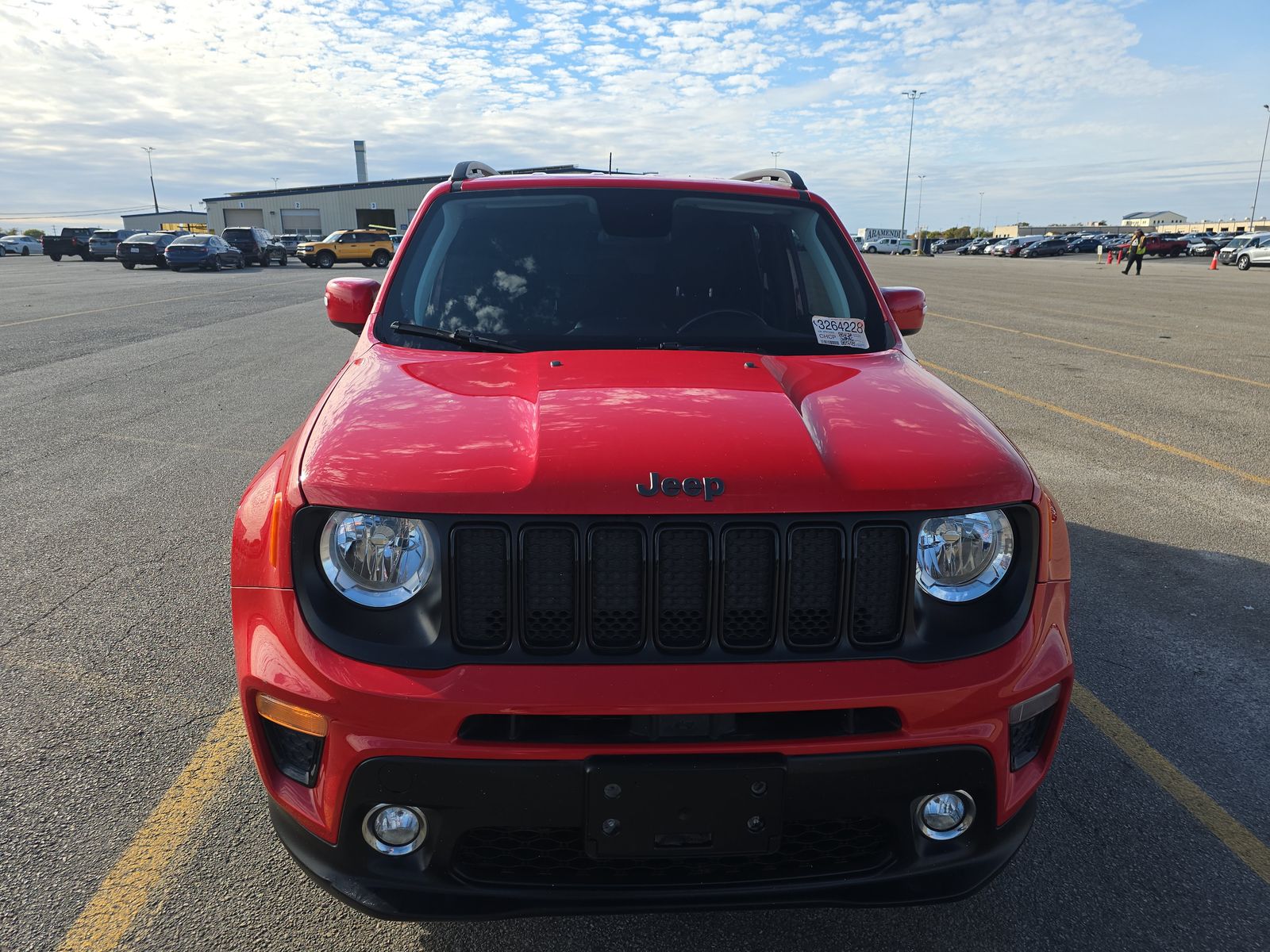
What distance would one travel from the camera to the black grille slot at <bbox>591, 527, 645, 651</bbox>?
6.19ft

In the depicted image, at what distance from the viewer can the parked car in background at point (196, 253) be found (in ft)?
117

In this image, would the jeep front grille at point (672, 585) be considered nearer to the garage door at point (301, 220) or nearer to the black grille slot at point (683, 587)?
the black grille slot at point (683, 587)

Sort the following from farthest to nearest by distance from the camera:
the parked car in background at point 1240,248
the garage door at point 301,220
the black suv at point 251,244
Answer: the garage door at point 301,220 → the parked car in background at point 1240,248 → the black suv at point 251,244

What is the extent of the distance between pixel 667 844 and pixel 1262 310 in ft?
73.3

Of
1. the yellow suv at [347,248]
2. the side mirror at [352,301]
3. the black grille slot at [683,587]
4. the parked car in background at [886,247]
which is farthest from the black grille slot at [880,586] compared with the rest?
the parked car in background at [886,247]

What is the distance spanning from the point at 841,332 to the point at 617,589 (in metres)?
1.54

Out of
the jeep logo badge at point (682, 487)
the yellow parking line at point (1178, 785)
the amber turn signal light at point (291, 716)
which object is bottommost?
the yellow parking line at point (1178, 785)

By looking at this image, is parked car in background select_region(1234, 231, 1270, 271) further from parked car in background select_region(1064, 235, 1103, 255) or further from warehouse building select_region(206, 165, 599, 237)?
warehouse building select_region(206, 165, 599, 237)

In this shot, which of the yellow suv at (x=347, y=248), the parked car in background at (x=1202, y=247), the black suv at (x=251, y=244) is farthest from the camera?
the parked car in background at (x=1202, y=247)

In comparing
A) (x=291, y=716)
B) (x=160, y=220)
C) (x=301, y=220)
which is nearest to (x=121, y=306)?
(x=291, y=716)

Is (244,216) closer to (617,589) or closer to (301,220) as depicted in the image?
(301,220)

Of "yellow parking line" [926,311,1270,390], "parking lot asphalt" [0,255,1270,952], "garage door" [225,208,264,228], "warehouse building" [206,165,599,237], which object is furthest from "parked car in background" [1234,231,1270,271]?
"garage door" [225,208,264,228]

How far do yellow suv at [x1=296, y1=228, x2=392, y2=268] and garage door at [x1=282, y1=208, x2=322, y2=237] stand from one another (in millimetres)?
48312

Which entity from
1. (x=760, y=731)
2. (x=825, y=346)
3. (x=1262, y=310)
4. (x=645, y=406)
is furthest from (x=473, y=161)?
(x=1262, y=310)
